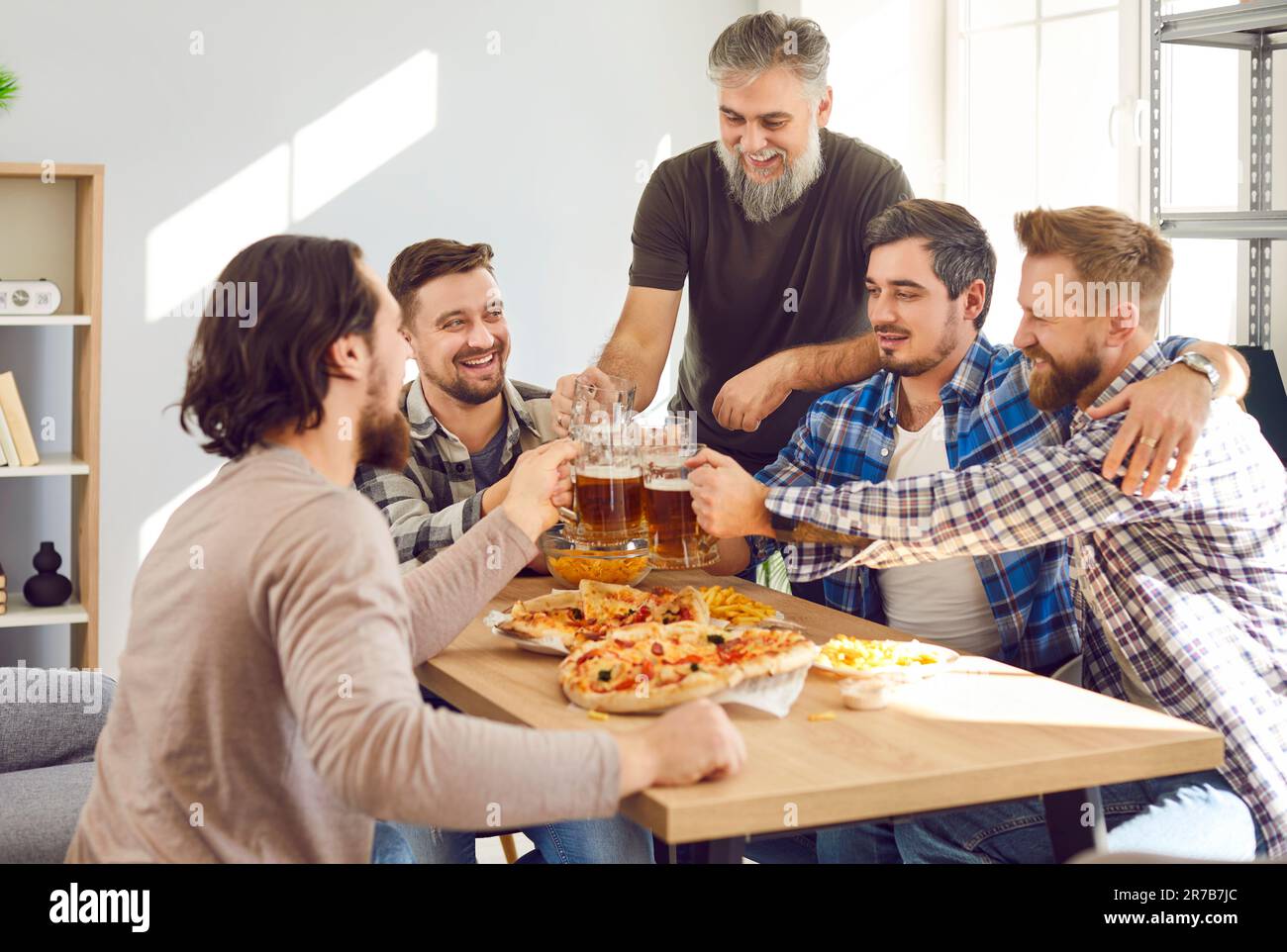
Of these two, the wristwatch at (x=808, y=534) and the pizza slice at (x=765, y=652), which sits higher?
the wristwatch at (x=808, y=534)

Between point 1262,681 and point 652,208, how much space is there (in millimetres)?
1998

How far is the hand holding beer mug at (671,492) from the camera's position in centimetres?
230

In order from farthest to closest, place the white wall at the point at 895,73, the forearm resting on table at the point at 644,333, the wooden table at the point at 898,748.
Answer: the white wall at the point at 895,73, the forearm resting on table at the point at 644,333, the wooden table at the point at 898,748

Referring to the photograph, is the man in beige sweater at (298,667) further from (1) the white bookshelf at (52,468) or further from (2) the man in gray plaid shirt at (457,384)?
(1) the white bookshelf at (52,468)

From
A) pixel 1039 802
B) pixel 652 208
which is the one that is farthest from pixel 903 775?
pixel 652 208

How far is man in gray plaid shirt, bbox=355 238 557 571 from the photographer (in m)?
2.82

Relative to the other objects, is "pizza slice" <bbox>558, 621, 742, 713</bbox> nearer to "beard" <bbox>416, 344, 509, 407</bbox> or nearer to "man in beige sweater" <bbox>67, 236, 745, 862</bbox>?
"man in beige sweater" <bbox>67, 236, 745, 862</bbox>

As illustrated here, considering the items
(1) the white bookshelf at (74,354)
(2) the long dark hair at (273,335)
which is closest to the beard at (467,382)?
(2) the long dark hair at (273,335)

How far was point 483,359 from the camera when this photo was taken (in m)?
2.85

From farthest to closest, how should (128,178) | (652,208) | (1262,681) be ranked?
1. (128,178)
2. (652,208)
3. (1262,681)

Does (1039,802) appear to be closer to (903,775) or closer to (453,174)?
(903,775)

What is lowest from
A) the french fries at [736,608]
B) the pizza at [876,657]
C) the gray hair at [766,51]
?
the pizza at [876,657]

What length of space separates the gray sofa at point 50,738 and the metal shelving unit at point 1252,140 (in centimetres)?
269

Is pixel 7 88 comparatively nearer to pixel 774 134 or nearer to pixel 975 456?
pixel 774 134
